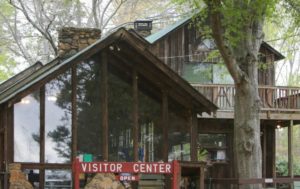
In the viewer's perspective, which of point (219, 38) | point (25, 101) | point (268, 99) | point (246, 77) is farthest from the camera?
point (268, 99)

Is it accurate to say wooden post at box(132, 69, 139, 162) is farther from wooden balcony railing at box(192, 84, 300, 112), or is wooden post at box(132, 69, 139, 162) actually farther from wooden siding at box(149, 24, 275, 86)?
wooden siding at box(149, 24, 275, 86)

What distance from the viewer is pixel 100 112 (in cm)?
1337

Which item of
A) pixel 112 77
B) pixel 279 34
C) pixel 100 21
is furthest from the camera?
pixel 279 34

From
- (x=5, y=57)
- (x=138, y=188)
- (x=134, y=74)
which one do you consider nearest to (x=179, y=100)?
(x=134, y=74)

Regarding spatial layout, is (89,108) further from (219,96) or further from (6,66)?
(6,66)

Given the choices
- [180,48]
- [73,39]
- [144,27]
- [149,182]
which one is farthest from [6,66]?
[149,182]

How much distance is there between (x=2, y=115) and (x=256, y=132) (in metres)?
6.30

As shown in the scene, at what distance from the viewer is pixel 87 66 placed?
13.5 metres

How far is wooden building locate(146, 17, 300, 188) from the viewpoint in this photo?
779 inches

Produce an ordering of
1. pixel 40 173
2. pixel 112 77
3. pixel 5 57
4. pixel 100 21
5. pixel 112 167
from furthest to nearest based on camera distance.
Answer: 1. pixel 5 57
2. pixel 100 21
3. pixel 112 77
4. pixel 40 173
5. pixel 112 167

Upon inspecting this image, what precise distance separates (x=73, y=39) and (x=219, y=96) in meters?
6.66

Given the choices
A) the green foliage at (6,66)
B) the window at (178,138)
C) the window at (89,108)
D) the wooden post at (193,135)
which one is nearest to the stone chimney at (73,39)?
the window at (89,108)

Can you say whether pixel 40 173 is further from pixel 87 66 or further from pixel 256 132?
pixel 256 132

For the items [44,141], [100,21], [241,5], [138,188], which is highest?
[100,21]
